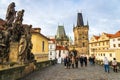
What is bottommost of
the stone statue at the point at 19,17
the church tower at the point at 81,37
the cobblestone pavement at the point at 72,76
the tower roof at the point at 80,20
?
the cobblestone pavement at the point at 72,76

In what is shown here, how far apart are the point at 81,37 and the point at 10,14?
121 metres

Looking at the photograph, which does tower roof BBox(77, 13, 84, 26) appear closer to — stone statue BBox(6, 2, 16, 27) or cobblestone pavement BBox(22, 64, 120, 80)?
cobblestone pavement BBox(22, 64, 120, 80)

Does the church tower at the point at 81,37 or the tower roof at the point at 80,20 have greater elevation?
the tower roof at the point at 80,20

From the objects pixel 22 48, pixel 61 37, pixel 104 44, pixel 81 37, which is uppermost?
pixel 61 37

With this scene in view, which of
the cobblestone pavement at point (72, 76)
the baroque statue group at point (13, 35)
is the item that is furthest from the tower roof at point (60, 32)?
the baroque statue group at point (13, 35)

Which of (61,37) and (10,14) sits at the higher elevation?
(61,37)

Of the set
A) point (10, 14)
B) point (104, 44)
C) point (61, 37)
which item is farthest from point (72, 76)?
point (61, 37)

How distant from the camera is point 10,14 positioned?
1720 centimetres

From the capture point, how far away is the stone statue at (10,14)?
55.8 feet

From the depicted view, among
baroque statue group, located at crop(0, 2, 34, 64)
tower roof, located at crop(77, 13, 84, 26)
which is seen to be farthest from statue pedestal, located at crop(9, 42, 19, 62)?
tower roof, located at crop(77, 13, 84, 26)

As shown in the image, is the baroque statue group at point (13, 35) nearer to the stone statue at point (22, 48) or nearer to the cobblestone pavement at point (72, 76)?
the stone statue at point (22, 48)

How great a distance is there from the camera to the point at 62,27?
16525 cm

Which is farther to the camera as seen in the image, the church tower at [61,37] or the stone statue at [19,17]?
the church tower at [61,37]

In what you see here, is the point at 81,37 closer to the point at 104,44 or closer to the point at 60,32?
the point at 60,32
